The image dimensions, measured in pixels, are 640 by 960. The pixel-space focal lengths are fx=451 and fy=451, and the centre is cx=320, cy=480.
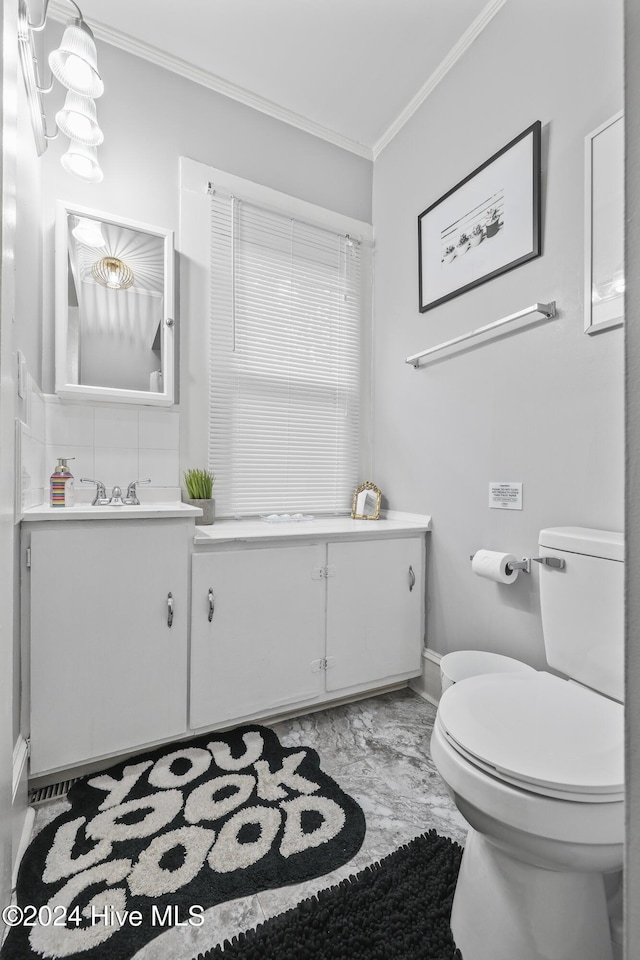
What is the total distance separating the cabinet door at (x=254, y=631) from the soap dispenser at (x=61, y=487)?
542 mm

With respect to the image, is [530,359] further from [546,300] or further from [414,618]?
[414,618]

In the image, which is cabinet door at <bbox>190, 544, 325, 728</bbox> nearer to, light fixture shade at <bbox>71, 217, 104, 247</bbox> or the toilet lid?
the toilet lid

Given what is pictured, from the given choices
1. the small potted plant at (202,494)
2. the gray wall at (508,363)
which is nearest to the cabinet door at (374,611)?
the gray wall at (508,363)

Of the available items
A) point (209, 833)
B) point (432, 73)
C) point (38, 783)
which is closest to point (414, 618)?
point (209, 833)

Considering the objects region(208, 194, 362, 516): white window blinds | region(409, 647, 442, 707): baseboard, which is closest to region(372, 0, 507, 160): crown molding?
region(208, 194, 362, 516): white window blinds

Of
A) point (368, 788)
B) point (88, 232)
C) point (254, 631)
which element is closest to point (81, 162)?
point (88, 232)

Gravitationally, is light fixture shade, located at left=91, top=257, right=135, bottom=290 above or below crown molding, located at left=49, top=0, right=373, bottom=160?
below

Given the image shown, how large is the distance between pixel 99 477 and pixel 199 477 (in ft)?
1.33

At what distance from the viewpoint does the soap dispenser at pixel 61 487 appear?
164 cm

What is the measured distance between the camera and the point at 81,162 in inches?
66.1

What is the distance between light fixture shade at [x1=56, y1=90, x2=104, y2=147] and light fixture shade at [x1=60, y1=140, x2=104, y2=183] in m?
0.04

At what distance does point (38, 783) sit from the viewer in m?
1.41

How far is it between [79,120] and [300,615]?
6.52 feet

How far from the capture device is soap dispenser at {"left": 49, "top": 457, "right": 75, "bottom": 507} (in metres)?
1.64
